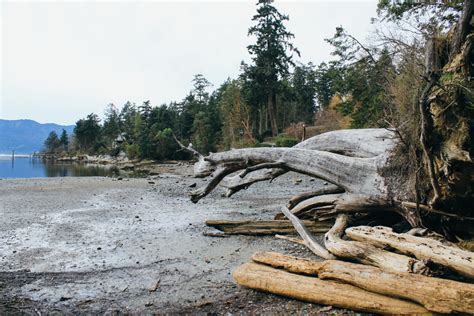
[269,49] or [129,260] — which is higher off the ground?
[269,49]

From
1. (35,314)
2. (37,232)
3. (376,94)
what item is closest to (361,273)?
(35,314)

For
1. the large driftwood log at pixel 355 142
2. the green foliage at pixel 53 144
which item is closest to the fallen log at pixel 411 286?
the large driftwood log at pixel 355 142

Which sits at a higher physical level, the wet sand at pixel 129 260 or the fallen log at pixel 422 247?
the fallen log at pixel 422 247

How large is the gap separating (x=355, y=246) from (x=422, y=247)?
85 cm

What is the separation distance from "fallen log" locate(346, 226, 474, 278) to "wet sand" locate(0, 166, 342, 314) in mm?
1394

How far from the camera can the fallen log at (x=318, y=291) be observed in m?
4.02

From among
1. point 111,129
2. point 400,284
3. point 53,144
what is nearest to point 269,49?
point 400,284

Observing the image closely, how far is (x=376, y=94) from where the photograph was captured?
25.4 m

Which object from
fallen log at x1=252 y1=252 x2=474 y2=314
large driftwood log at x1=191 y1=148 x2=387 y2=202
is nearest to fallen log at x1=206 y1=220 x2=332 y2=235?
large driftwood log at x1=191 y1=148 x2=387 y2=202

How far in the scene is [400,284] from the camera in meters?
4.06

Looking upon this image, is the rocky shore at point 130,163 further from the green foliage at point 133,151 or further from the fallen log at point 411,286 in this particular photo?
the fallen log at point 411,286

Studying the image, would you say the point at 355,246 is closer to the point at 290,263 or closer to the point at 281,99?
the point at 290,263

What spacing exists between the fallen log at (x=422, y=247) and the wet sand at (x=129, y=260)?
4.58ft

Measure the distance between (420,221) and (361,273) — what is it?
2101mm
